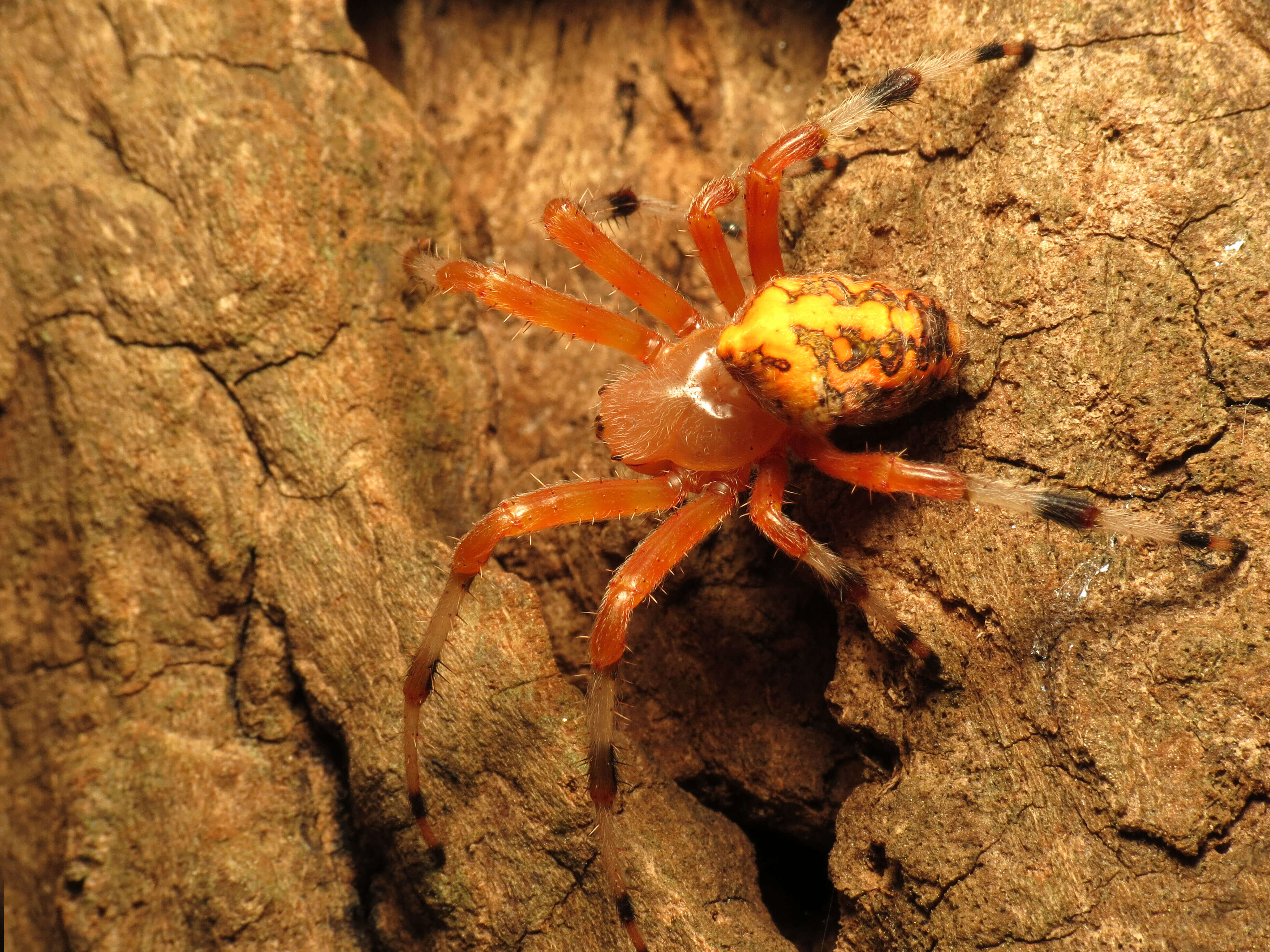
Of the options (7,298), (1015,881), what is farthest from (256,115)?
(1015,881)

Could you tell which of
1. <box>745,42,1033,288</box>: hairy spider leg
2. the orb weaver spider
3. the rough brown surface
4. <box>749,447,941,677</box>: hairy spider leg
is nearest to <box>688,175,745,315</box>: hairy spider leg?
the orb weaver spider

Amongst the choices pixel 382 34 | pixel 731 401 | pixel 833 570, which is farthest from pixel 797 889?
pixel 382 34

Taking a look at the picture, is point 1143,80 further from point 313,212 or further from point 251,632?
point 251,632

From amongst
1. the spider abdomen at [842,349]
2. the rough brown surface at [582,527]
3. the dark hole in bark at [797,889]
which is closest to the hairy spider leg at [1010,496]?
the rough brown surface at [582,527]

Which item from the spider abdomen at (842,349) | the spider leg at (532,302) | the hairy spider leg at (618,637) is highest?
the spider leg at (532,302)

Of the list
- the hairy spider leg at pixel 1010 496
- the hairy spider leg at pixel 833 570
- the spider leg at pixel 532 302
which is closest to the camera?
the hairy spider leg at pixel 1010 496

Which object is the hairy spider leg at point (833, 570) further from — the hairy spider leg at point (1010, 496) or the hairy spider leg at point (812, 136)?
the hairy spider leg at point (812, 136)
